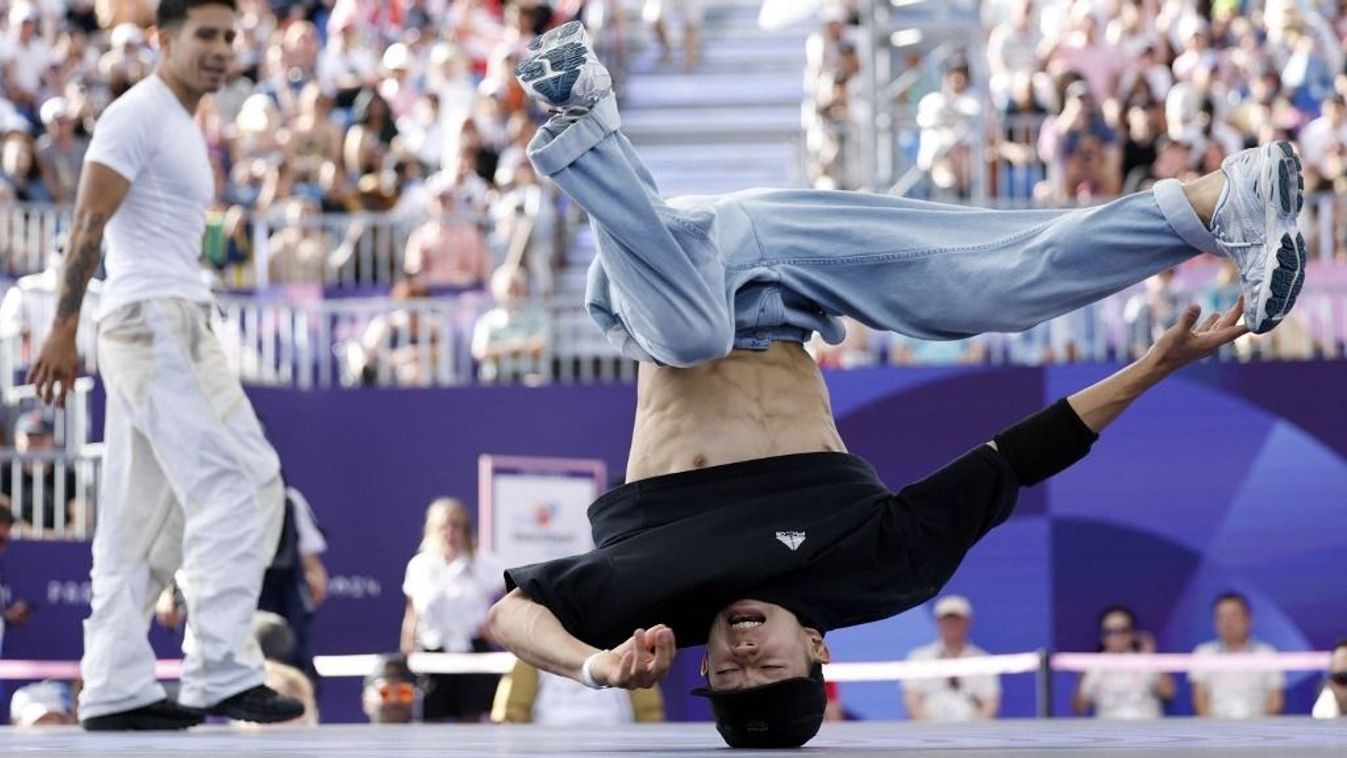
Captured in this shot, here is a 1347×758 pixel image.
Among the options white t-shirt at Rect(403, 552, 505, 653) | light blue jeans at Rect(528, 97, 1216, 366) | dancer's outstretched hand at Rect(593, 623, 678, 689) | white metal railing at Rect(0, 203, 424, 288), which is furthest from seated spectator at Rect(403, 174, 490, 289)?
dancer's outstretched hand at Rect(593, 623, 678, 689)

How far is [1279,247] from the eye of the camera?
4.80 metres

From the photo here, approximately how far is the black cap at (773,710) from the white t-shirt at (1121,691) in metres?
5.55

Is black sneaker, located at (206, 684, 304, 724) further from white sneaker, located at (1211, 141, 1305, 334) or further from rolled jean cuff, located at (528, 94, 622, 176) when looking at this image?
white sneaker, located at (1211, 141, 1305, 334)

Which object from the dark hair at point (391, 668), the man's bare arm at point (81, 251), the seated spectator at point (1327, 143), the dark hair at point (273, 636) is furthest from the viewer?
the seated spectator at point (1327, 143)

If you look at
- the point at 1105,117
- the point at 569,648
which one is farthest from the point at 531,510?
the point at 569,648

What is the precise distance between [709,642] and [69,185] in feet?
32.5

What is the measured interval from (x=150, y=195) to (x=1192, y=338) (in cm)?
275

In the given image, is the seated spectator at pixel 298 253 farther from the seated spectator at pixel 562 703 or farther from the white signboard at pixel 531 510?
the seated spectator at pixel 562 703

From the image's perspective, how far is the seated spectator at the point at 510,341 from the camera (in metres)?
11.8

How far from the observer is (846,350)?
11656mm

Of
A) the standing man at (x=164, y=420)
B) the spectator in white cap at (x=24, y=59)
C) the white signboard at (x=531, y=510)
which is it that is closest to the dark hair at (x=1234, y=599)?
the white signboard at (x=531, y=510)

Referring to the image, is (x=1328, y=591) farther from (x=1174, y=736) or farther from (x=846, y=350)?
(x=1174, y=736)

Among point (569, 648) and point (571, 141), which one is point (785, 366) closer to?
point (571, 141)

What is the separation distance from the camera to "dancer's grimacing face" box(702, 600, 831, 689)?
4.68 metres
